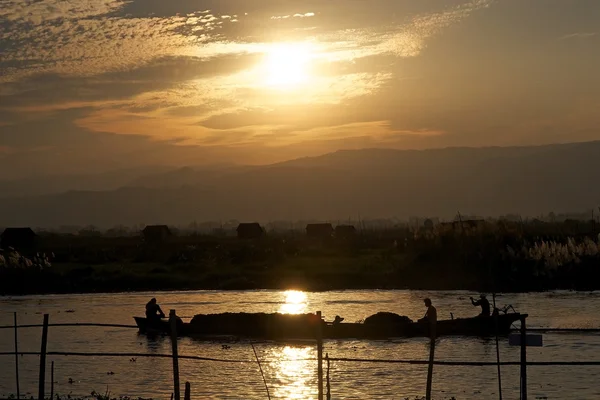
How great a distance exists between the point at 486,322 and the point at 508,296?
19316 millimetres

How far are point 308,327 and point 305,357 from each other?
440 cm

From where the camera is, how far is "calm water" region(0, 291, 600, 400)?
30.7 meters

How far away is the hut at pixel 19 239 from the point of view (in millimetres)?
114562

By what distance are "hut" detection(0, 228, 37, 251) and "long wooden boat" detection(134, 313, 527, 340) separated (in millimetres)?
73118

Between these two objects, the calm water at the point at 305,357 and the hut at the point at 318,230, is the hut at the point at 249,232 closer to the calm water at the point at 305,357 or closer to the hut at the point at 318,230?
the hut at the point at 318,230

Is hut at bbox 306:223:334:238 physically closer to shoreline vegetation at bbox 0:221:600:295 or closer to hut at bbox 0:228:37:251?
hut at bbox 0:228:37:251

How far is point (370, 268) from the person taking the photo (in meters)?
77.3

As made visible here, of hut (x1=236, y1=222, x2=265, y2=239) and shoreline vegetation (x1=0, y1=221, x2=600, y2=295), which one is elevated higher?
hut (x1=236, y1=222, x2=265, y2=239)

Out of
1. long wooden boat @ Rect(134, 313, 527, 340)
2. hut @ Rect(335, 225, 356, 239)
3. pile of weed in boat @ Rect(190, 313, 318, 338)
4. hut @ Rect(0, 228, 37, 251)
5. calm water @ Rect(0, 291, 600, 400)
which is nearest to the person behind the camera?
calm water @ Rect(0, 291, 600, 400)

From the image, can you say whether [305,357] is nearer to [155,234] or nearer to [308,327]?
[308,327]

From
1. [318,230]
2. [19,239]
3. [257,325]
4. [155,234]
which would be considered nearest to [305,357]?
[257,325]

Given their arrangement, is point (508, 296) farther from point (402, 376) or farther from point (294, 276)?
point (402, 376)

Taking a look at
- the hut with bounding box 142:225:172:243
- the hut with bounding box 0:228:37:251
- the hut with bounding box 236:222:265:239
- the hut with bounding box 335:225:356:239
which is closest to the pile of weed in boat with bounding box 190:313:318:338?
the hut with bounding box 0:228:37:251

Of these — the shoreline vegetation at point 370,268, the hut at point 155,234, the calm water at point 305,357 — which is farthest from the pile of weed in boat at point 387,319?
the hut at point 155,234
